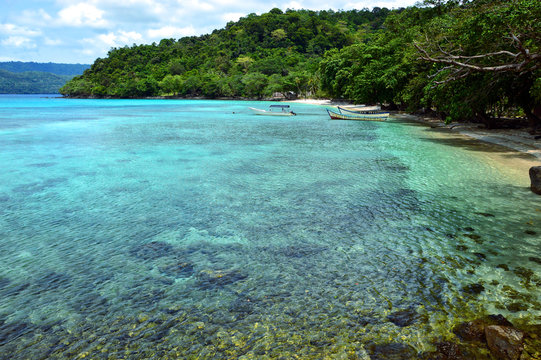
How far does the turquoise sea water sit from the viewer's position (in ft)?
15.8

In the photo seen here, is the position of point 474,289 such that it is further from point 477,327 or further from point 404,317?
point 404,317

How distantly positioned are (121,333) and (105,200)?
24.1 ft

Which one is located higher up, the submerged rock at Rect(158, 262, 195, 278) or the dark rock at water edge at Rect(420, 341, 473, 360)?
the dark rock at water edge at Rect(420, 341, 473, 360)

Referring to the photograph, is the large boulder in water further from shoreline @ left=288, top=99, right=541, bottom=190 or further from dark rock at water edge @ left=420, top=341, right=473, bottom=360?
dark rock at water edge @ left=420, top=341, right=473, bottom=360

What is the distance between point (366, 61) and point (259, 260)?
51.7 meters

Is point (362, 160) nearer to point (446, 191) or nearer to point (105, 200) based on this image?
point (446, 191)

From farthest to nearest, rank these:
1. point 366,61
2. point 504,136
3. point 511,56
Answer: point 366,61 → point 504,136 → point 511,56

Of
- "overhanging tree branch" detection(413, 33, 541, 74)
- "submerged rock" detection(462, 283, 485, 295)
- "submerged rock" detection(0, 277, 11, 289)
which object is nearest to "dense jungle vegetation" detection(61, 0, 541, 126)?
"overhanging tree branch" detection(413, 33, 541, 74)

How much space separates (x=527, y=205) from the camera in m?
10.0

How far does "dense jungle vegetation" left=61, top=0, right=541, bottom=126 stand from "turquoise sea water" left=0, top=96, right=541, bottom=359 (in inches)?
255

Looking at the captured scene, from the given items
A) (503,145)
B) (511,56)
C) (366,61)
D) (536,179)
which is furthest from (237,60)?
(536,179)

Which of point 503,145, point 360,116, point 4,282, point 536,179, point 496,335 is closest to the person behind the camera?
point 496,335

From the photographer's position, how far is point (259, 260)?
7.03 m

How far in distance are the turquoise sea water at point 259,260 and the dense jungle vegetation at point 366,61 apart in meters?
6.48
